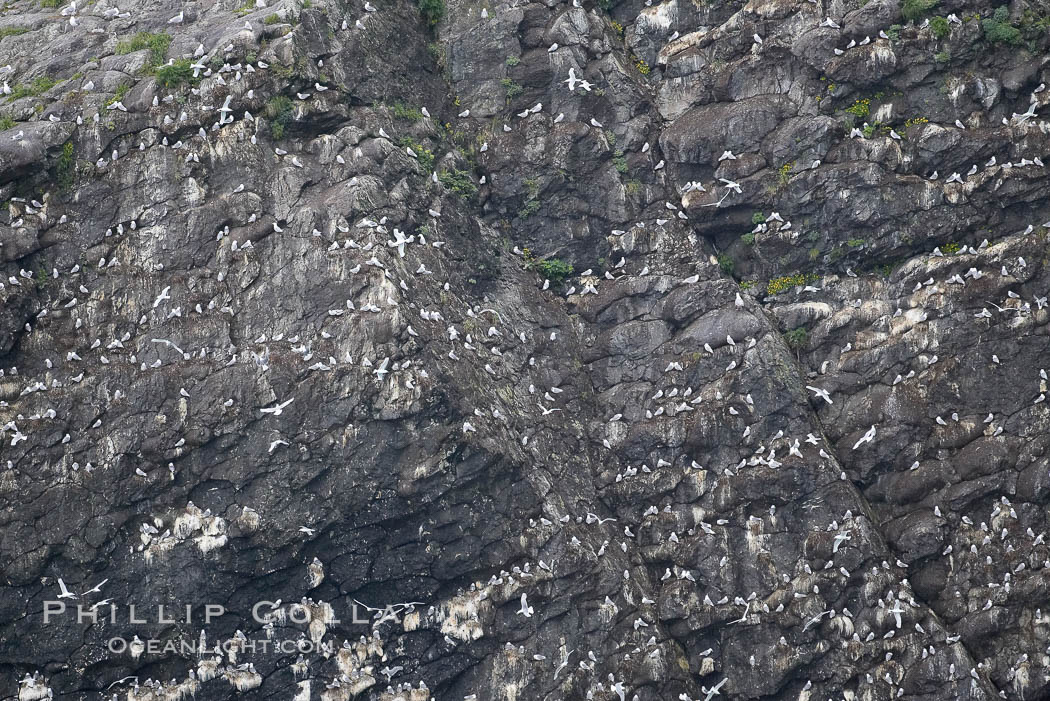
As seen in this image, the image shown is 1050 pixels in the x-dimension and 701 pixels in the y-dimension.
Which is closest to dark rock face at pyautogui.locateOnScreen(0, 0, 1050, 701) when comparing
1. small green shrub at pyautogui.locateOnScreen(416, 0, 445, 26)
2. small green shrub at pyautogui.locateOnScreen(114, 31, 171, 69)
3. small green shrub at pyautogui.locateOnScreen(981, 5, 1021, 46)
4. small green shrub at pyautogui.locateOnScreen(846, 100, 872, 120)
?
small green shrub at pyautogui.locateOnScreen(846, 100, 872, 120)

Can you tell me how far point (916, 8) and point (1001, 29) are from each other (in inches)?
117

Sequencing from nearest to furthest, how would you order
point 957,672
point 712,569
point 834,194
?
point 957,672 → point 712,569 → point 834,194

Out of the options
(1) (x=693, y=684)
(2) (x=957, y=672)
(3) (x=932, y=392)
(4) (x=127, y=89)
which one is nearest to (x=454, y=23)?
(4) (x=127, y=89)

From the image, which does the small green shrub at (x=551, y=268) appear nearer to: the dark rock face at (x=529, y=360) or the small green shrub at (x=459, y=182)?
the dark rock face at (x=529, y=360)

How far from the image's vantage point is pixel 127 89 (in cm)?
4744

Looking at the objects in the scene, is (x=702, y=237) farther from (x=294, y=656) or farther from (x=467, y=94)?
(x=294, y=656)

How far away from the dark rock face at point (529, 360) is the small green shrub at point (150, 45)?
291mm

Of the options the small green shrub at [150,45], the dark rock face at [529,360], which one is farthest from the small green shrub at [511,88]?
the small green shrub at [150,45]

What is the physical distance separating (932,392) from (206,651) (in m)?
24.7

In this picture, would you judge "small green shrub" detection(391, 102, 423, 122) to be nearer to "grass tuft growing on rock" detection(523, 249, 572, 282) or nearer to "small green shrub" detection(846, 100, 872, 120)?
"grass tuft growing on rock" detection(523, 249, 572, 282)

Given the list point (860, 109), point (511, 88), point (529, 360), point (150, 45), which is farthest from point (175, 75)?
point (860, 109)

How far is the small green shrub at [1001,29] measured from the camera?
153 ft

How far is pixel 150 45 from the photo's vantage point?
161ft

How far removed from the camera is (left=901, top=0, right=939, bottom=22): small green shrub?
1860 inches
